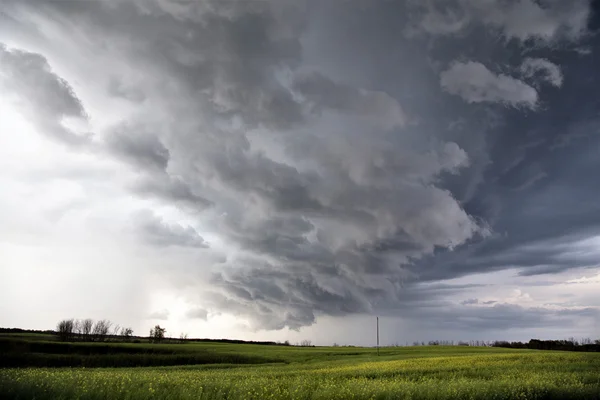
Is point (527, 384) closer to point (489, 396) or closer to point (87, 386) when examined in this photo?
point (489, 396)

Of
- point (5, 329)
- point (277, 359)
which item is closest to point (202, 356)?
point (277, 359)

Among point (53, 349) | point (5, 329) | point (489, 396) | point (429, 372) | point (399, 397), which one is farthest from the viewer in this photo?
point (5, 329)

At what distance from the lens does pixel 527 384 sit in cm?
2003

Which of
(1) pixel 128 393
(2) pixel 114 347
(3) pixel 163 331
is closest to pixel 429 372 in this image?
(1) pixel 128 393

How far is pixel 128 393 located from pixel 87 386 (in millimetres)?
2806

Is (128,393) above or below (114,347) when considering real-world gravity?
above

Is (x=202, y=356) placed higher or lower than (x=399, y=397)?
lower

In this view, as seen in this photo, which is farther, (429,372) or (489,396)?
(429,372)

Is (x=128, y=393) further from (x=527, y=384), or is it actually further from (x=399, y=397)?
(x=527, y=384)

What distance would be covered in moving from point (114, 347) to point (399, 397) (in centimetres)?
7792

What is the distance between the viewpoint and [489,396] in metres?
17.4

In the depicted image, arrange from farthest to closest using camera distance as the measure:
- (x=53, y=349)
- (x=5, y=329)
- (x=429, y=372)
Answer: (x=5, y=329) → (x=53, y=349) → (x=429, y=372)

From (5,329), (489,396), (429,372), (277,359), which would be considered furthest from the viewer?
(5,329)

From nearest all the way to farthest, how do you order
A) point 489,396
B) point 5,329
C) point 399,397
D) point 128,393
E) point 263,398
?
point 128,393
point 263,398
point 399,397
point 489,396
point 5,329
